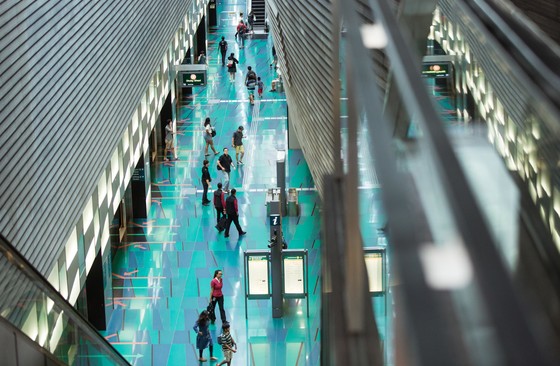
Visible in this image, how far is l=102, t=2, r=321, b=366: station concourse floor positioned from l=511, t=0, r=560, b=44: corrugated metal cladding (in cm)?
873

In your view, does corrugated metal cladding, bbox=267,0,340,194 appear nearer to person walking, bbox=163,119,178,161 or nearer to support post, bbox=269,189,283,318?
support post, bbox=269,189,283,318

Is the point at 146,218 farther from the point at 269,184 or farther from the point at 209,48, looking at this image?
the point at 209,48

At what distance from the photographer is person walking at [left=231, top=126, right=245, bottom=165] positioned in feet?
73.8

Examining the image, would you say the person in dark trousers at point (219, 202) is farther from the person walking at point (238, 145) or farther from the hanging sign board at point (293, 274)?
the hanging sign board at point (293, 274)

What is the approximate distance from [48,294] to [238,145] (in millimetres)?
15977

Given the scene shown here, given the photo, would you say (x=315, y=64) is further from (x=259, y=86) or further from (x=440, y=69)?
(x=259, y=86)

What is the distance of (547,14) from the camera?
17.6 ft

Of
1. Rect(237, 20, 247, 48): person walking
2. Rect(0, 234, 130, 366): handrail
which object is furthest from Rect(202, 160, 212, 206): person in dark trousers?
Rect(237, 20, 247, 48): person walking

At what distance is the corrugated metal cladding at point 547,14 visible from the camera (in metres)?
5.19

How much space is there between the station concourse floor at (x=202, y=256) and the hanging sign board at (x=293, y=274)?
0.45 metres

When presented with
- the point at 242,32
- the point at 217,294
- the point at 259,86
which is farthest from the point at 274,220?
the point at 242,32

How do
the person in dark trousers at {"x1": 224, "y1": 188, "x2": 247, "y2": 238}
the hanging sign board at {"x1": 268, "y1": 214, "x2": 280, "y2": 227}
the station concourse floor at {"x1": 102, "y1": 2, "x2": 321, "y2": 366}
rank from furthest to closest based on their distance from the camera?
the person in dark trousers at {"x1": 224, "y1": 188, "x2": 247, "y2": 238} < the hanging sign board at {"x1": 268, "y1": 214, "x2": 280, "y2": 227} < the station concourse floor at {"x1": 102, "y1": 2, "x2": 321, "y2": 366}

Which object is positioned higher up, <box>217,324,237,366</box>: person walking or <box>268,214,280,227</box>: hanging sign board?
<box>268,214,280,227</box>: hanging sign board

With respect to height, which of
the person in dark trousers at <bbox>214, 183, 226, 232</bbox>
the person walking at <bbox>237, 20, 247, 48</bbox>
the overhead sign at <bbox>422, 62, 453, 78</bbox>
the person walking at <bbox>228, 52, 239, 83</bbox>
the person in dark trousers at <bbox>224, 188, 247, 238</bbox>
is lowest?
the overhead sign at <bbox>422, 62, 453, 78</bbox>
